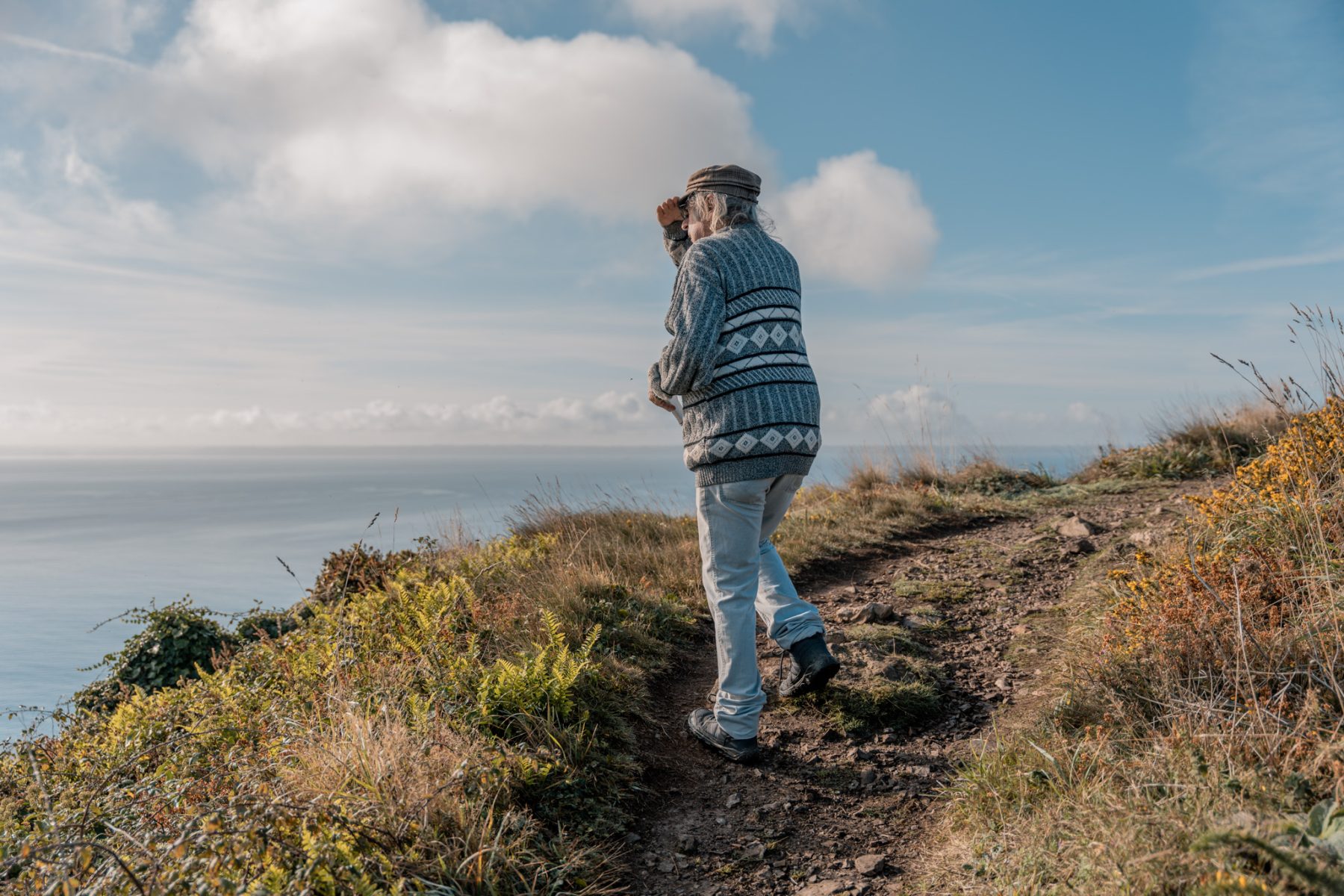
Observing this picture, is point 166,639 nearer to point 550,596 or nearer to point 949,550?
point 550,596

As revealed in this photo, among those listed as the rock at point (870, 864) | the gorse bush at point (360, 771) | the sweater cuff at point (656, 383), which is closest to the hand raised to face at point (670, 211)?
the sweater cuff at point (656, 383)

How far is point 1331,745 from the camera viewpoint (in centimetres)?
245

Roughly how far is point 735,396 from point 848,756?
1847mm

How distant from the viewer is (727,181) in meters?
3.71

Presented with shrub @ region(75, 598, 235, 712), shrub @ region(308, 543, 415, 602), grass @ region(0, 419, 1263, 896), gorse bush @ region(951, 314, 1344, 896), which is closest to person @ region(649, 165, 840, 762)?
grass @ region(0, 419, 1263, 896)

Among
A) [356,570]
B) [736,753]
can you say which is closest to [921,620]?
[736,753]

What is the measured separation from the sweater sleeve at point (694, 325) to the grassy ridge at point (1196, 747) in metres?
1.97

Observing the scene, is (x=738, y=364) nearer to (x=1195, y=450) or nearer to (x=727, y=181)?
(x=727, y=181)

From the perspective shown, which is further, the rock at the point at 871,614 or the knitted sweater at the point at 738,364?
the rock at the point at 871,614

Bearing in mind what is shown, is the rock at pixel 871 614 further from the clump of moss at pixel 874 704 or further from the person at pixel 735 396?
the person at pixel 735 396

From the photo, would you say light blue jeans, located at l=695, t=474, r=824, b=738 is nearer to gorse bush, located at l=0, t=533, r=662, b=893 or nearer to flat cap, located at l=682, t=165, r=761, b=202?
gorse bush, located at l=0, t=533, r=662, b=893

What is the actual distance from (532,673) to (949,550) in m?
5.34

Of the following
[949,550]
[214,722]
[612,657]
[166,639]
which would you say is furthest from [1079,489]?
[166,639]

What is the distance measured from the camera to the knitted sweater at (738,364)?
344cm
